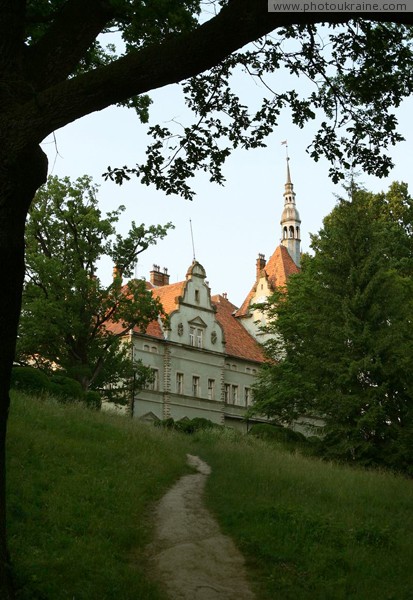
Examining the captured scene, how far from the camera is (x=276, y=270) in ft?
197

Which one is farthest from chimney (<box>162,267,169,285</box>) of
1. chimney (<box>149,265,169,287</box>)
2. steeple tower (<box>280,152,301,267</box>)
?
steeple tower (<box>280,152,301,267</box>)

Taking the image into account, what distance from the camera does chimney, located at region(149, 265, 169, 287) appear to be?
2328 inches

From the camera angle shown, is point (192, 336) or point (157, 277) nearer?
point (192, 336)

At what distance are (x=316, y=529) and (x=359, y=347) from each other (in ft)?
48.7

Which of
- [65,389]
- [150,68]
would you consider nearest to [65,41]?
[150,68]

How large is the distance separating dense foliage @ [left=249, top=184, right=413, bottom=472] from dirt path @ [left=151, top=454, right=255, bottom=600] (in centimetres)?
1214

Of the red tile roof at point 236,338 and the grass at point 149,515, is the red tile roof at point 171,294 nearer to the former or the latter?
the red tile roof at point 236,338

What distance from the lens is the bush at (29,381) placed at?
2225cm

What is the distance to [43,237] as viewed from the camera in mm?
36406

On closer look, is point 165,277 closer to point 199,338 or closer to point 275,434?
point 199,338

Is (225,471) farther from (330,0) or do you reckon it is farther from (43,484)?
(330,0)

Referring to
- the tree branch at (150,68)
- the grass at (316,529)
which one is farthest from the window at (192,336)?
the tree branch at (150,68)

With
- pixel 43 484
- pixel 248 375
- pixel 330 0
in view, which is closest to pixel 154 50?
pixel 330 0

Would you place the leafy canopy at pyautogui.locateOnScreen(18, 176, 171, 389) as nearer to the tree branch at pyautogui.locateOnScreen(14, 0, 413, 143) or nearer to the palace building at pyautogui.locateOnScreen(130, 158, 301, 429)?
the palace building at pyautogui.locateOnScreen(130, 158, 301, 429)
